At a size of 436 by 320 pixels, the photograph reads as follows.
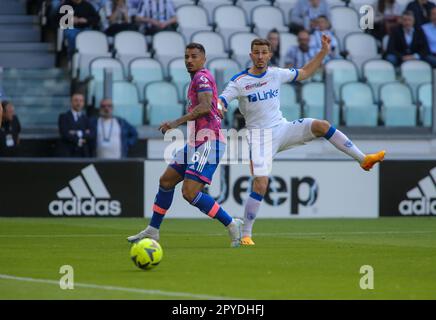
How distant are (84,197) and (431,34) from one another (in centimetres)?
813

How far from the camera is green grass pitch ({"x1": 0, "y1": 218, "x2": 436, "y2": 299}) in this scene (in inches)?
386

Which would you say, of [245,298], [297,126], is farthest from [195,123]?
[245,298]

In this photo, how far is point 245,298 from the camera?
9.35 meters

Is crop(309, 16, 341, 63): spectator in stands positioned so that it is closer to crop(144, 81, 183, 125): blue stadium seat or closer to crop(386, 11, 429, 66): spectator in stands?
crop(386, 11, 429, 66): spectator in stands

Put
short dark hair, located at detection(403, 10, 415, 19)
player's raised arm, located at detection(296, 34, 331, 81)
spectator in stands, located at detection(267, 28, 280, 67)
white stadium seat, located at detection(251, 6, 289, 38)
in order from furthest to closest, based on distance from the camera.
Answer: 1. white stadium seat, located at detection(251, 6, 289, 38)
2. short dark hair, located at detection(403, 10, 415, 19)
3. spectator in stands, located at detection(267, 28, 280, 67)
4. player's raised arm, located at detection(296, 34, 331, 81)

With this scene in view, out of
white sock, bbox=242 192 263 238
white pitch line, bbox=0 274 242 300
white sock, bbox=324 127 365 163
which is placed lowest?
white pitch line, bbox=0 274 242 300

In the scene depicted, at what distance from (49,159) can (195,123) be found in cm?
662

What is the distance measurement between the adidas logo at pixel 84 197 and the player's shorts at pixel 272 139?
585 cm

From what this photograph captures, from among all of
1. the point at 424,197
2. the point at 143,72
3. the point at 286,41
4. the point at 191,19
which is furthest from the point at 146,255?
the point at 191,19

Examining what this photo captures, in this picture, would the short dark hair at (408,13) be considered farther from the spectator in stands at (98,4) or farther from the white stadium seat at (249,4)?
the spectator in stands at (98,4)

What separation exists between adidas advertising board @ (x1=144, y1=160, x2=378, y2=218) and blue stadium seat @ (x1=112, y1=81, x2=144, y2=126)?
53.8 inches

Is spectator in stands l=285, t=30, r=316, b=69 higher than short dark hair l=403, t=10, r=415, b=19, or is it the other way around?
short dark hair l=403, t=10, r=415, b=19

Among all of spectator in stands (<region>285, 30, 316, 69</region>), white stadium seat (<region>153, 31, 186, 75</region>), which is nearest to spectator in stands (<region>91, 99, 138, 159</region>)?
white stadium seat (<region>153, 31, 186, 75</region>)

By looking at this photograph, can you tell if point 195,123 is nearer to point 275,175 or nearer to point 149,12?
point 275,175
